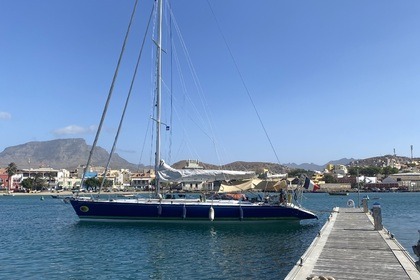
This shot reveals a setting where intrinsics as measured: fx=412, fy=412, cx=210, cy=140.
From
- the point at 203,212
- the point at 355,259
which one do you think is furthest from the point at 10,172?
the point at 355,259

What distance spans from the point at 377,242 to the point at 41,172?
18724 centimetres

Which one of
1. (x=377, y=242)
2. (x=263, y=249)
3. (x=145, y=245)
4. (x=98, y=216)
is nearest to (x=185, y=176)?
(x=98, y=216)

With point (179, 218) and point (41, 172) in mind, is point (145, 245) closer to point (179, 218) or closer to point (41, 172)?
point (179, 218)

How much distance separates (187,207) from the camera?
32.5 metres

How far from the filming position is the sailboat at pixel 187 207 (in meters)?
32.3

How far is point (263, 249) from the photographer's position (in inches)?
869

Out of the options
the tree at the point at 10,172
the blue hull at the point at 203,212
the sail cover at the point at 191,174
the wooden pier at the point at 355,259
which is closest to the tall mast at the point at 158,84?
the sail cover at the point at 191,174

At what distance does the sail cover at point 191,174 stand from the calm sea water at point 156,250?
3874mm

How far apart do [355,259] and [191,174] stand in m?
21.0

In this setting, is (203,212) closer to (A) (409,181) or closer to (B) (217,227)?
(B) (217,227)

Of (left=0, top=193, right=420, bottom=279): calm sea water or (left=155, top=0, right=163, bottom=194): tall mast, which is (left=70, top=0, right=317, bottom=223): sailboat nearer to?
(left=155, top=0, right=163, bottom=194): tall mast

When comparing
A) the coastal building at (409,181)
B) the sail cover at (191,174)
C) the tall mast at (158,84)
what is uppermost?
the tall mast at (158,84)

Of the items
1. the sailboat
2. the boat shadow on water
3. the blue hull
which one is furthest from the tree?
the blue hull

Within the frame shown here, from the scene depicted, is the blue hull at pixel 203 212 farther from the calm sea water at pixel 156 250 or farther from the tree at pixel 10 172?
the tree at pixel 10 172
